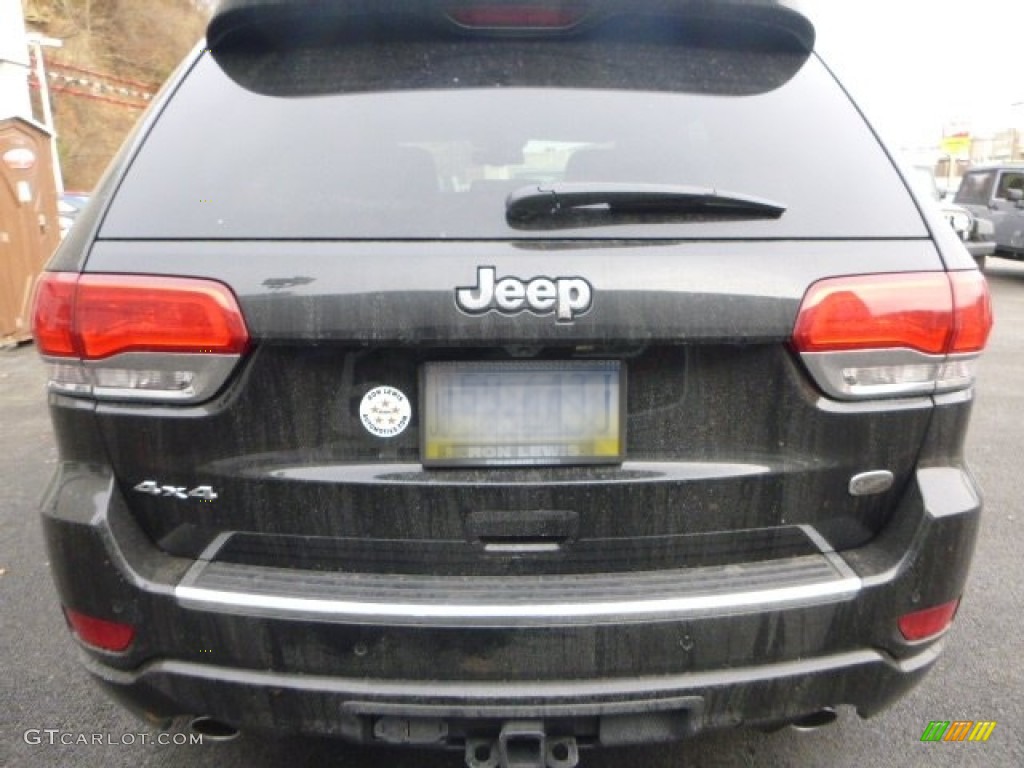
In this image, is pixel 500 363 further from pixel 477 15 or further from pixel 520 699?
pixel 477 15

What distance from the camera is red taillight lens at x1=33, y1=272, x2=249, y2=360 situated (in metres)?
1.54

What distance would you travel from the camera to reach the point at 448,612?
1543 millimetres

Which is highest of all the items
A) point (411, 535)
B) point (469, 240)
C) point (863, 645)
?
point (469, 240)

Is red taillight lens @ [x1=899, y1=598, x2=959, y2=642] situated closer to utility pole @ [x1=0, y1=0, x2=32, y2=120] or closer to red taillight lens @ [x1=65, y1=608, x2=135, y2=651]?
red taillight lens @ [x1=65, y1=608, x2=135, y2=651]

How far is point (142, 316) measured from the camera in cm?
157

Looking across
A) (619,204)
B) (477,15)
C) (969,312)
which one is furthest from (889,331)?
(477,15)

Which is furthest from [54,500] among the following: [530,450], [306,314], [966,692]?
[966,692]

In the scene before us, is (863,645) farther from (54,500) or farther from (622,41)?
(54,500)

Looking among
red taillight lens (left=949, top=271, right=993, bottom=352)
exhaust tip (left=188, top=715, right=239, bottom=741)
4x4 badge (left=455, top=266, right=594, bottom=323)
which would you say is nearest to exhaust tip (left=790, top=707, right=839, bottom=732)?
red taillight lens (left=949, top=271, right=993, bottom=352)

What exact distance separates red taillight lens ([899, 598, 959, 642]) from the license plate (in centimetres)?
72

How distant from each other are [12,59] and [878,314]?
16236 mm

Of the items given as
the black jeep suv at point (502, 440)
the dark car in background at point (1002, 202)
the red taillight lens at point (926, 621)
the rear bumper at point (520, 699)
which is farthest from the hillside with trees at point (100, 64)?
the red taillight lens at point (926, 621)

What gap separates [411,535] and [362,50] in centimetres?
111

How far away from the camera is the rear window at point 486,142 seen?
1.61 m
